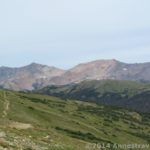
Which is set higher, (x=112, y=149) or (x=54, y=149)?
(x=54, y=149)

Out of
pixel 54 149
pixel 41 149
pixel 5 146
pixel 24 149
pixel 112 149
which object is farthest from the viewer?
pixel 112 149

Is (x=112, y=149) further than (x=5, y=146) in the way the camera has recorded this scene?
Yes

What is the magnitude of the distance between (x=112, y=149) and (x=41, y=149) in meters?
144

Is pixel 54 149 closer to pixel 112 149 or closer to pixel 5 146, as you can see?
pixel 5 146

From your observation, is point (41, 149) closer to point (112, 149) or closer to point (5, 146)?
point (5, 146)

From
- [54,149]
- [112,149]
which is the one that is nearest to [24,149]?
[54,149]

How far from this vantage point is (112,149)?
188375mm

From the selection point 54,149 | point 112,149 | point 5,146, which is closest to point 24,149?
point 5,146

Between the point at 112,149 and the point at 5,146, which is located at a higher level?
the point at 5,146

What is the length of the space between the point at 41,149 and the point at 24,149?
166 inches

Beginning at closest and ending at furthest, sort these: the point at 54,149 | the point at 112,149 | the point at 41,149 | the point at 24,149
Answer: the point at 24,149
the point at 41,149
the point at 54,149
the point at 112,149

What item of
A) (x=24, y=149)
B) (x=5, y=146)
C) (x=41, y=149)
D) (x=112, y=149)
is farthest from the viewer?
(x=112, y=149)

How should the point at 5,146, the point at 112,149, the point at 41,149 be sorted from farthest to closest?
the point at 112,149, the point at 41,149, the point at 5,146

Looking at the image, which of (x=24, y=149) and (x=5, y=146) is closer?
(x=5, y=146)
